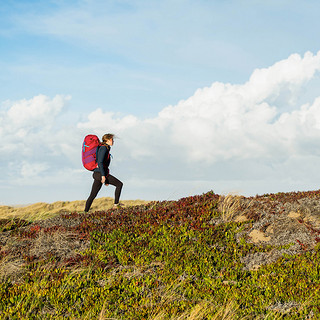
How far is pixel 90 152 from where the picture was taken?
1482 centimetres

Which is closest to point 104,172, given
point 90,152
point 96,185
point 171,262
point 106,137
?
point 96,185

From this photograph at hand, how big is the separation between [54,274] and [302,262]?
5.60 m

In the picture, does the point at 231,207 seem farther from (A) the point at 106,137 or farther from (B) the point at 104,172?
(A) the point at 106,137

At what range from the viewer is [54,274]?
8.48 meters

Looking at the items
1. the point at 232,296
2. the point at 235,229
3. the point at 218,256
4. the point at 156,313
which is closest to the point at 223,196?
the point at 235,229

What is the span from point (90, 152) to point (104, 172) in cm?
95

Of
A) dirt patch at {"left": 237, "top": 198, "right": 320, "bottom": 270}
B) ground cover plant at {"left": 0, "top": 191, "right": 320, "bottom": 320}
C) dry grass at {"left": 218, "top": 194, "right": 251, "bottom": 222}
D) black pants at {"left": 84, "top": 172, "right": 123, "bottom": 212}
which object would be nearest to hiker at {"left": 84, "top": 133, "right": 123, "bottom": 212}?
black pants at {"left": 84, "top": 172, "right": 123, "bottom": 212}

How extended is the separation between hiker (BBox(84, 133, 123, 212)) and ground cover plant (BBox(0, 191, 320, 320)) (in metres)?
1.65

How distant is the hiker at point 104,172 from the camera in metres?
14.5

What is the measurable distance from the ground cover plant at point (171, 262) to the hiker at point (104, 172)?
1.65 metres

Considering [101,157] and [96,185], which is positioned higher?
[101,157]

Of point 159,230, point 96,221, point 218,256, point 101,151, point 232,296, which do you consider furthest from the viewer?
point 101,151

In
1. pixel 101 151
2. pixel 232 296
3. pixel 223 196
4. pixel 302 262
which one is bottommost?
pixel 232 296

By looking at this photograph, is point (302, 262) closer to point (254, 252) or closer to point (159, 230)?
point (254, 252)
